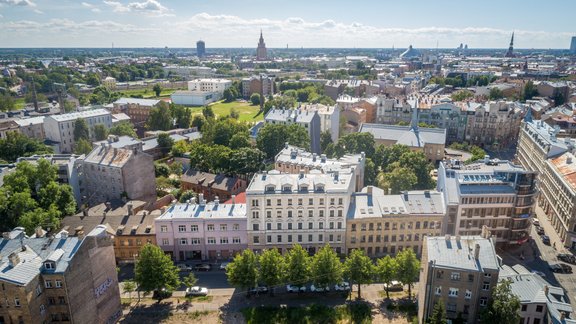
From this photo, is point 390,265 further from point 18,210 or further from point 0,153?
point 0,153

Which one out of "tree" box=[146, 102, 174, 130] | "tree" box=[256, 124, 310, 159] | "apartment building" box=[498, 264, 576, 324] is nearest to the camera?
"apartment building" box=[498, 264, 576, 324]

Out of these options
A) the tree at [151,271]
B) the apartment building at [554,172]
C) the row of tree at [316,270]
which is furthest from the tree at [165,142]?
the apartment building at [554,172]

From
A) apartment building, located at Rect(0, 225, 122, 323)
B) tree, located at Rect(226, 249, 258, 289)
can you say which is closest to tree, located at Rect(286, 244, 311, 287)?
tree, located at Rect(226, 249, 258, 289)

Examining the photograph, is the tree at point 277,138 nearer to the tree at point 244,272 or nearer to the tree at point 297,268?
the tree at point 297,268

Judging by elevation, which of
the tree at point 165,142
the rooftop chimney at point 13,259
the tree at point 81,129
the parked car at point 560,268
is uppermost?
the rooftop chimney at point 13,259

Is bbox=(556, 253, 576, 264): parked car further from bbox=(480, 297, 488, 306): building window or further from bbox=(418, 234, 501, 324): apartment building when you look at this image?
bbox=(480, 297, 488, 306): building window

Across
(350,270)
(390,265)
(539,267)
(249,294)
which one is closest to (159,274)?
(249,294)

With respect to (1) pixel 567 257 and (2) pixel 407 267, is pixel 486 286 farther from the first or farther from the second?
(1) pixel 567 257
